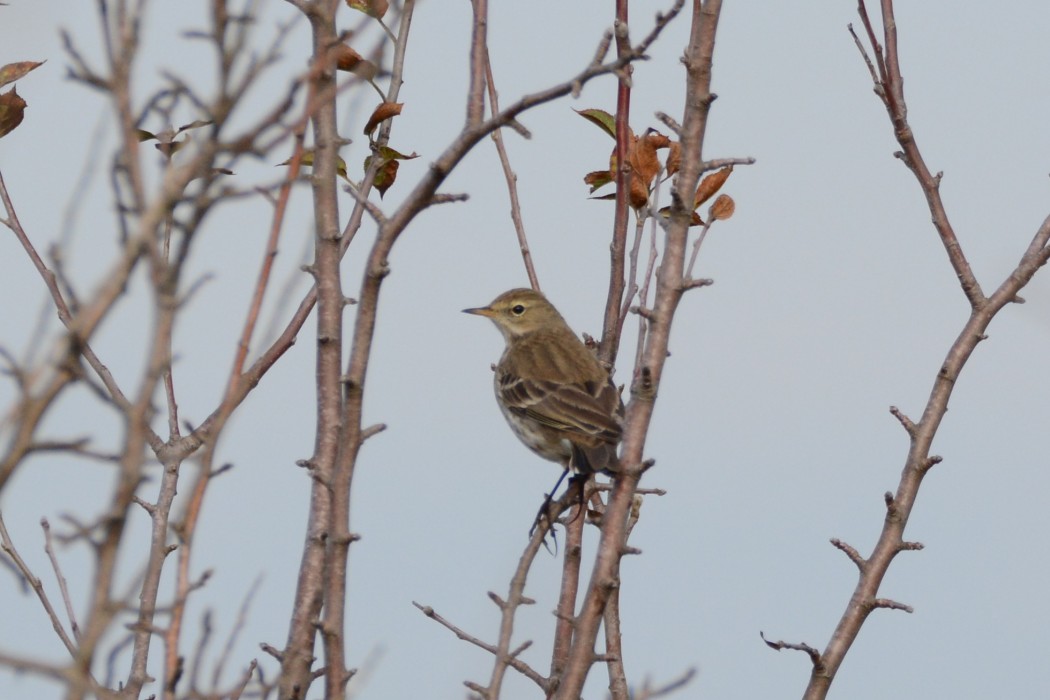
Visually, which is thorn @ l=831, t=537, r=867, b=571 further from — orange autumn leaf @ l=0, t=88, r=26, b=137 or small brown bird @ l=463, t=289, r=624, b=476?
orange autumn leaf @ l=0, t=88, r=26, b=137

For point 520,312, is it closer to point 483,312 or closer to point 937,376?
point 483,312

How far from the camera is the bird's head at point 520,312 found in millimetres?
9547

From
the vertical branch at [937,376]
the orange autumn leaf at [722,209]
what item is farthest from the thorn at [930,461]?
the orange autumn leaf at [722,209]

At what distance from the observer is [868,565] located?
434 centimetres

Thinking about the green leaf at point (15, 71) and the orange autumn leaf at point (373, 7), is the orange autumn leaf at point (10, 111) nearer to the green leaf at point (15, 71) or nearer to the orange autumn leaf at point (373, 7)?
the green leaf at point (15, 71)

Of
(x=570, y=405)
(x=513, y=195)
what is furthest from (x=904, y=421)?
(x=570, y=405)

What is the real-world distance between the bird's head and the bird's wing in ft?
3.06

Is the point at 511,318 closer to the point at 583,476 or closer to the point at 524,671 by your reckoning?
the point at 583,476

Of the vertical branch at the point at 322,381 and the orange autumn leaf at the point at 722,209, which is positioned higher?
the orange autumn leaf at the point at 722,209

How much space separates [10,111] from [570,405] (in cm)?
336

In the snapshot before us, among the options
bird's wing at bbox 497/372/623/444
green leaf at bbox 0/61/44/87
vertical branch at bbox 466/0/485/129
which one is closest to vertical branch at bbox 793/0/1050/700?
vertical branch at bbox 466/0/485/129

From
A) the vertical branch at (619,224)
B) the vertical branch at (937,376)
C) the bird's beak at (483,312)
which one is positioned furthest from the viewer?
the bird's beak at (483,312)

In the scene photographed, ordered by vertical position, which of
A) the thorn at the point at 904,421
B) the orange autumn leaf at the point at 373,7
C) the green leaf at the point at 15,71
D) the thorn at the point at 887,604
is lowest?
the thorn at the point at 887,604

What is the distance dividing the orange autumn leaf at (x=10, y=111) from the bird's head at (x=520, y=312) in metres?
4.31
